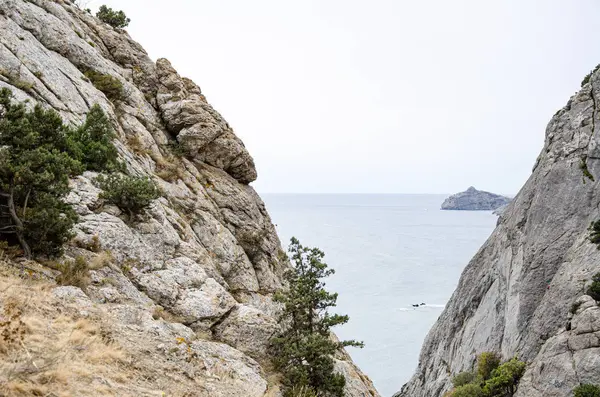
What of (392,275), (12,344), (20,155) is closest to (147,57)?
(20,155)

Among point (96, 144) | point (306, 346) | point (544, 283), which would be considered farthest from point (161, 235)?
point (544, 283)

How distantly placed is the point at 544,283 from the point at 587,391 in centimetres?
856

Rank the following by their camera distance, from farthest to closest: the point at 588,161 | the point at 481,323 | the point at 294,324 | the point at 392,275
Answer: the point at 392,275 → the point at 481,323 → the point at 588,161 → the point at 294,324

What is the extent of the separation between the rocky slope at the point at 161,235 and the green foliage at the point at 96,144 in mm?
1348

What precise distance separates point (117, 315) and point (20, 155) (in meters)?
5.71

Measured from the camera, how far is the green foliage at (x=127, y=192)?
1549 centimetres

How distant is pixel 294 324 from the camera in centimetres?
1678

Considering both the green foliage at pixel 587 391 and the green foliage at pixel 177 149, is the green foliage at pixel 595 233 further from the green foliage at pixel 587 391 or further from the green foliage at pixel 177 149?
the green foliage at pixel 177 149

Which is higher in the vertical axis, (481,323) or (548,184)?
(548,184)

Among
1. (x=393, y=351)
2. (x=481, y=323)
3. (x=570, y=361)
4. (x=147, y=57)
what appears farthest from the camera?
(x=393, y=351)

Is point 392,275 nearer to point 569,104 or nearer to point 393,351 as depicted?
point 393,351

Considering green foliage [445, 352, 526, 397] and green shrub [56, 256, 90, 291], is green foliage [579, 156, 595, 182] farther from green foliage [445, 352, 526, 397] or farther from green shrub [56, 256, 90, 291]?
green shrub [56, 256, 90, 291]

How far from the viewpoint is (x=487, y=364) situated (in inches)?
936

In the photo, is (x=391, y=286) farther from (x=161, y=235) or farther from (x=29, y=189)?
(x=29, y=189)
